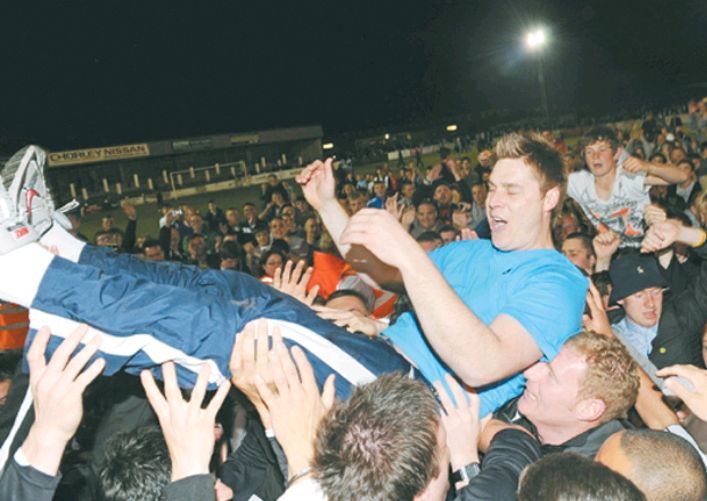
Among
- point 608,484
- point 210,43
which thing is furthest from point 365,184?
point 210,43

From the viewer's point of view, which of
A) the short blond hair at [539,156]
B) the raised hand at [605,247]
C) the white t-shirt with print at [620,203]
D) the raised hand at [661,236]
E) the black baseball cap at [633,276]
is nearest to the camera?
the short blond hair at [539,156]

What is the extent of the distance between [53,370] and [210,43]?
183 feet

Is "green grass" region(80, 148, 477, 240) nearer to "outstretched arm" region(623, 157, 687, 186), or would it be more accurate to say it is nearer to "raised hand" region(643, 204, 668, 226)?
"outstretched arm" region(623, 157, 687, 186)

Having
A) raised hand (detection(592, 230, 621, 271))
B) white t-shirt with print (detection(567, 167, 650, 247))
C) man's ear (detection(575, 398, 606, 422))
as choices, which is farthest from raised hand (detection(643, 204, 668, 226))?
white t-shirt with print (detection(567, 167, 650, 247))

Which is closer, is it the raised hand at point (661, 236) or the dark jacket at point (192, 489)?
the dark jacket at point (192, 489)

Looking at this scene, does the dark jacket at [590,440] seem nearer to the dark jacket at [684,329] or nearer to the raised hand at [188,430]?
the dark jacket at [684,329]

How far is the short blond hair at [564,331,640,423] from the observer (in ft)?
7.76

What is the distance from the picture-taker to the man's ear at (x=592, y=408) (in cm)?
236

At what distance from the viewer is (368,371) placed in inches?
95.9

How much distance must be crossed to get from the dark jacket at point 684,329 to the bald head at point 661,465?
169cm

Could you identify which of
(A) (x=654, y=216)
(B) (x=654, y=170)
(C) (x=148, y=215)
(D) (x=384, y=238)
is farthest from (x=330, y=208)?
(C) (x=148, y=215)

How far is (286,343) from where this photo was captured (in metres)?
2.30

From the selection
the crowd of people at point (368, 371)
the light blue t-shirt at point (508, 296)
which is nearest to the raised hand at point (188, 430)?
the crowd of people at point (368, 371)

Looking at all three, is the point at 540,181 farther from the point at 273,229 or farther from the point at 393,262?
the point at 273,229
